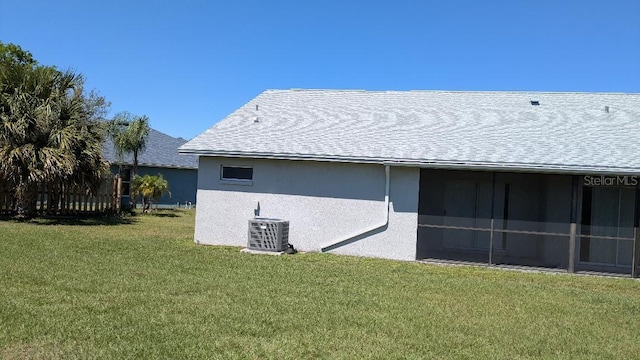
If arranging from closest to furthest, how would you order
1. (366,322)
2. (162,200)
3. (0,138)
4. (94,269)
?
(366,322) → (94,269) → (0,138) → (162,200)

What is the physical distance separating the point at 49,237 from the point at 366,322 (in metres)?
10.4

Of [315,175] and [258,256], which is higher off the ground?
[315,175]

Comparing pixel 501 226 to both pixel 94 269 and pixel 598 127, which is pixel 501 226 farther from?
pixel 94 269

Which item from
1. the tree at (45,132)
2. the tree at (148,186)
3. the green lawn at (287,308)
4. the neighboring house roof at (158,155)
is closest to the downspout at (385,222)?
the green lawn at (287,308)

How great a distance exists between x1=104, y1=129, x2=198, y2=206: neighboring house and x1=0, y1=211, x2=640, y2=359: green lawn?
16.4m

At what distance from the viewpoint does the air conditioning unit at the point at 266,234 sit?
14086 millimetres

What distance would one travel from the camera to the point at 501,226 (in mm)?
14789

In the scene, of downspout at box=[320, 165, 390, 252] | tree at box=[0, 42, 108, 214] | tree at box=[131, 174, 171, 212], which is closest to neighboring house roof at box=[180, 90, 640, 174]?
downspout at box=[320, 165, 390, 252]

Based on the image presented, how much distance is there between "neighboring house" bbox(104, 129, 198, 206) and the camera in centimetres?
2931

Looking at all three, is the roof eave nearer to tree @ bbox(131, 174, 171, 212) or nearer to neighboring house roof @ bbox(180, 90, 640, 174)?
neighboring house roof @ bbox(180, 90, 640, 174)

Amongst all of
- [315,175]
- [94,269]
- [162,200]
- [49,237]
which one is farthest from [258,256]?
[162,200]

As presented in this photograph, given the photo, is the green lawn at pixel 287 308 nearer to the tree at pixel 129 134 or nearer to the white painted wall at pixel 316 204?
the white painted wall at pixel 316 204

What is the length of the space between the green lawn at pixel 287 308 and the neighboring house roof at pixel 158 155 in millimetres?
16863

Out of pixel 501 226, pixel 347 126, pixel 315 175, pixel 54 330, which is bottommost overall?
pixel 54 330
